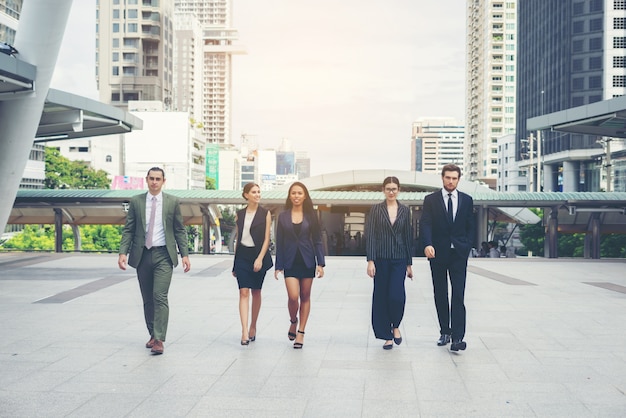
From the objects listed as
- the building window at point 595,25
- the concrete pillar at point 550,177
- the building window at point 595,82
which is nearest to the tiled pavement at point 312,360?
the building window at point 595,82

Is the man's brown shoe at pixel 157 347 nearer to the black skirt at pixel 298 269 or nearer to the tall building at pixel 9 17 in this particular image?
the black skirt at pixel 298 269

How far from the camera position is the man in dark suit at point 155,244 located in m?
7.37

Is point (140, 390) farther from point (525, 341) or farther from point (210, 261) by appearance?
point (210, 261)

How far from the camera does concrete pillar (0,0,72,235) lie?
14.4 meters

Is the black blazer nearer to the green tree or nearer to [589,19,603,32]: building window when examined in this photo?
the green tree

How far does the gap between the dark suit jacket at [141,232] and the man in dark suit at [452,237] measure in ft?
8.18

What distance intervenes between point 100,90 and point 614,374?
405ft

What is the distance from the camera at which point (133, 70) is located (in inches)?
4847

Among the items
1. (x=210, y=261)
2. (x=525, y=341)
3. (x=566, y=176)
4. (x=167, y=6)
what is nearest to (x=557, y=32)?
(x=566, y=176)

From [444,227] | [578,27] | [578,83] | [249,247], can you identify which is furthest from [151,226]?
[578,27]

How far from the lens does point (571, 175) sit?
274ft

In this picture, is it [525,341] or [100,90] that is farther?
[100,90]

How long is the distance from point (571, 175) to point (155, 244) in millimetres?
82280

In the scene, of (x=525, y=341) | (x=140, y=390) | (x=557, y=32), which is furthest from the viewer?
(x=557, y=32)
